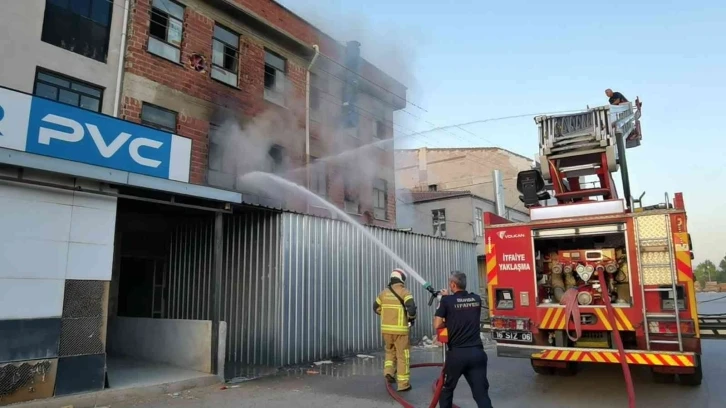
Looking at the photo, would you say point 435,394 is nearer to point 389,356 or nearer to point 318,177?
point 389,356

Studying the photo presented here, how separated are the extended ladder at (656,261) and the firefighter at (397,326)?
2.74m

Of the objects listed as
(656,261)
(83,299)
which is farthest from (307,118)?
(656,261)

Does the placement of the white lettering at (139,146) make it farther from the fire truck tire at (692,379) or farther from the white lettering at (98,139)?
the fire truck tire at (692,379)

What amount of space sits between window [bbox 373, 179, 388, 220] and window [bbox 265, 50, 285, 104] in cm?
513

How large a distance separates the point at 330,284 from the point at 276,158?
6.32m

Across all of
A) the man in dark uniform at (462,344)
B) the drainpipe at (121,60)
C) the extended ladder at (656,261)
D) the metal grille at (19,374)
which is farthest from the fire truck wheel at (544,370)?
the drainpipe at (121,60)

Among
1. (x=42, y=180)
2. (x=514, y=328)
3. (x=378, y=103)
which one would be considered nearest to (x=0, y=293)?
(x=42, y=180)

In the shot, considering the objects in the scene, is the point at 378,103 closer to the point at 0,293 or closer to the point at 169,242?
the point at 169,242

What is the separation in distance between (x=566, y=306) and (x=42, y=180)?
253 inches

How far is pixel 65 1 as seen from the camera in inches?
424

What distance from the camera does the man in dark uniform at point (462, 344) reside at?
4.44 meters

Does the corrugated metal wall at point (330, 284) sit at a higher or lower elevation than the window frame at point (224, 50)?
lower

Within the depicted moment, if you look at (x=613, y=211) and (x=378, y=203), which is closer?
(x=613, y=211)

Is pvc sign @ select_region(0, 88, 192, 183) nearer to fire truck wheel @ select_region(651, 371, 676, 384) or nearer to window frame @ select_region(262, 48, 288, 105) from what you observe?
fire truck wheel @ select_region(651, 371, 676, 384)
